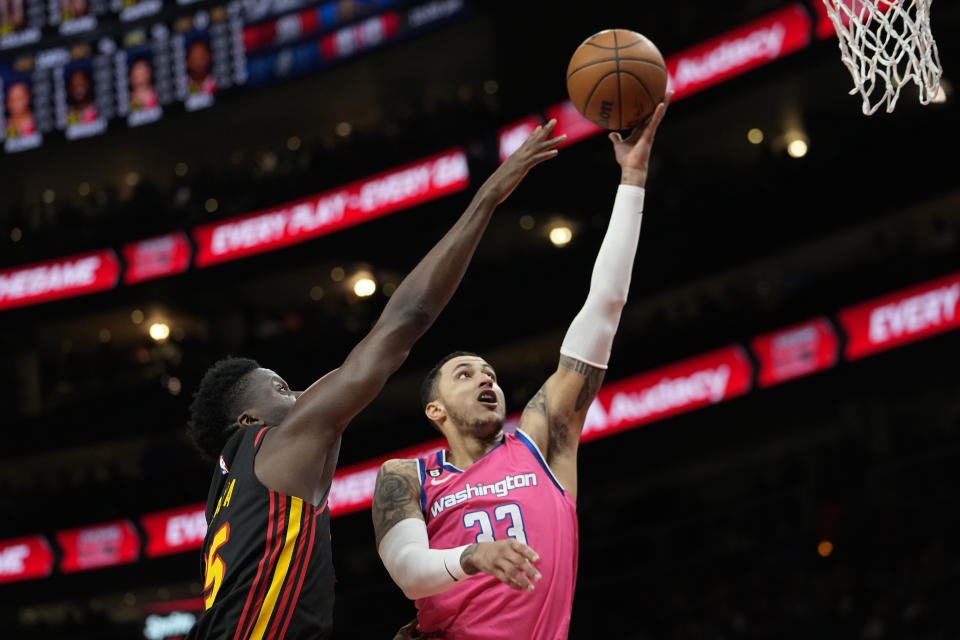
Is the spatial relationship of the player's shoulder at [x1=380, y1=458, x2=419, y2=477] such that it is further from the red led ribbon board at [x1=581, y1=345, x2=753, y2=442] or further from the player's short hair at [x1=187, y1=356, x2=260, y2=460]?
the red led ribbon board at [x1=581, y1=345, x2=753, y2=442]

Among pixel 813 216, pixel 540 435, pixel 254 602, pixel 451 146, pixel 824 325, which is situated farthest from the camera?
pixel 451 146

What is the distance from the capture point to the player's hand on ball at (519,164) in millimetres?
3488

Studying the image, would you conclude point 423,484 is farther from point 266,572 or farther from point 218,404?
point 266,572

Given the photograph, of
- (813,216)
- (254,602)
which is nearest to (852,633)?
(813,216)

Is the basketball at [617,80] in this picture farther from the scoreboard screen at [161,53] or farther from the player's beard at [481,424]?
the scoreboard screen at [161,53]

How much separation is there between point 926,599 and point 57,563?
12.2 meters

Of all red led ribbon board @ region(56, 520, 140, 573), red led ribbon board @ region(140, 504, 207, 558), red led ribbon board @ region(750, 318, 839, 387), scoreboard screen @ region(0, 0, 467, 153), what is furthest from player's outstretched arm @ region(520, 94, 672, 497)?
scoreboard screen @ region(0, 0, 467, 153)

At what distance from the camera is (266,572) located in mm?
3262

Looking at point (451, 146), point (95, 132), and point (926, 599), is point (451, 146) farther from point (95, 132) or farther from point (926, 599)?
point (926, 599)

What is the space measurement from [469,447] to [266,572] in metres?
1.24

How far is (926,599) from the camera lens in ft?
35.1

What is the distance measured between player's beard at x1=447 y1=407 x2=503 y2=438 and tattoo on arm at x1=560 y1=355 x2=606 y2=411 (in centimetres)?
30

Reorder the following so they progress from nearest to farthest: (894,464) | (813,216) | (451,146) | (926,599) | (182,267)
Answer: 1. (926,599)
2. (894,464)
3. (813,216)
4. (451,146)
5. (182,267)

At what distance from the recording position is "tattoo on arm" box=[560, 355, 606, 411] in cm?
434
